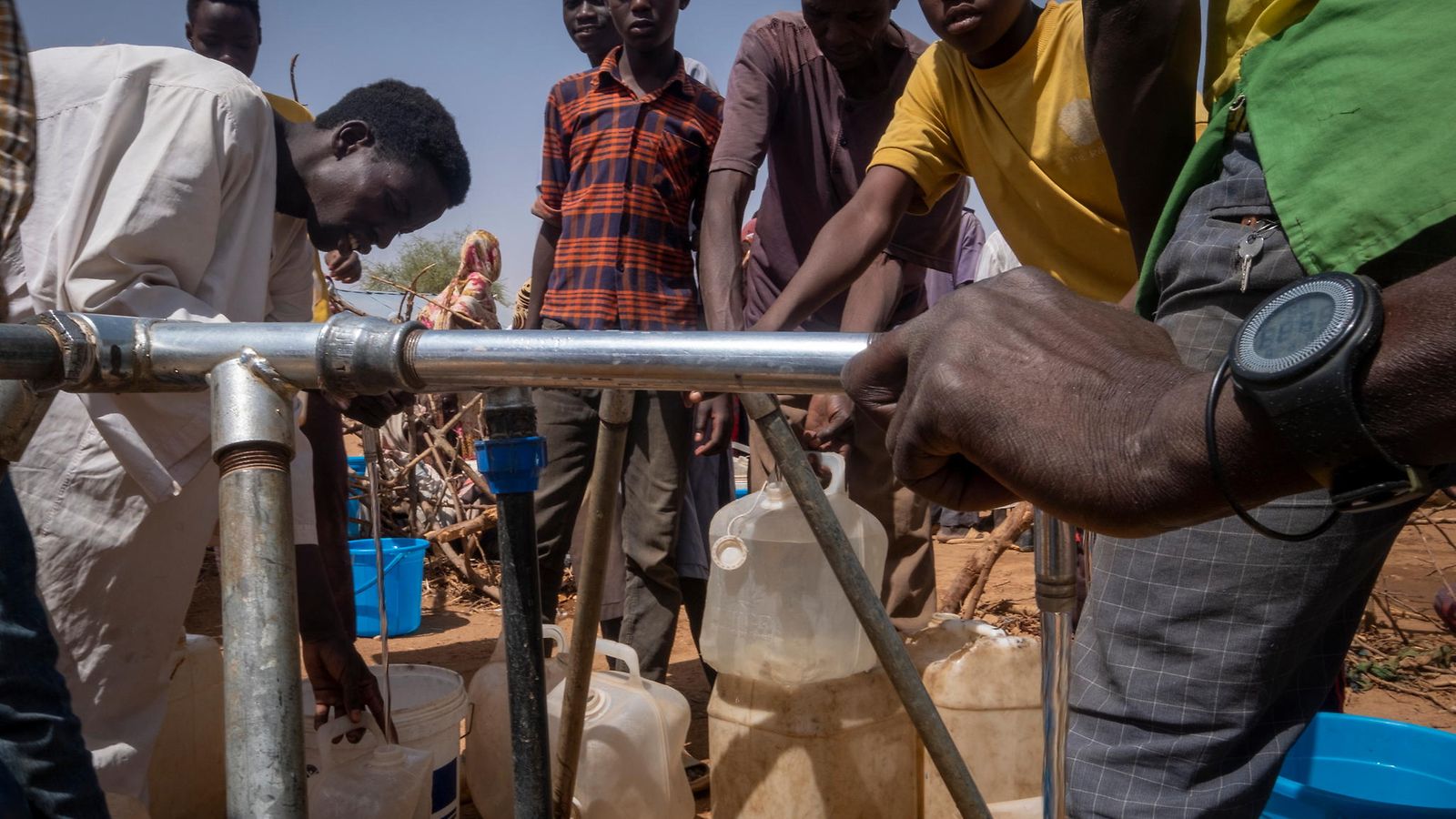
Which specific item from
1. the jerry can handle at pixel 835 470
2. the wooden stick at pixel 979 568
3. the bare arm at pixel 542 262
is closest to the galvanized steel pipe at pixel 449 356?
the jerry can handle at pixel 835 470

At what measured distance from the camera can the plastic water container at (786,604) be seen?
2.22 m

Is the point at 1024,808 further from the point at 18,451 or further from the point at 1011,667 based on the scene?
the point at 18,451

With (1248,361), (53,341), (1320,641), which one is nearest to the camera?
(1248,361)

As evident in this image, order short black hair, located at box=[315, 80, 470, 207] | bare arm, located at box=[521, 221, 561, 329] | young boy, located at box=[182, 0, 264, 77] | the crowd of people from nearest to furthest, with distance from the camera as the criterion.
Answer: the crowd of people < short black hair, located at box=[315, 80, 470, 207] < bare arm, located at box=[521, 221, 561, 329] < young boy, located at box=[182, 0, 264, 77]

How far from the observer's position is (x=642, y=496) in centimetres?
315

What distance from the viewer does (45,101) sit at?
6.02 feet

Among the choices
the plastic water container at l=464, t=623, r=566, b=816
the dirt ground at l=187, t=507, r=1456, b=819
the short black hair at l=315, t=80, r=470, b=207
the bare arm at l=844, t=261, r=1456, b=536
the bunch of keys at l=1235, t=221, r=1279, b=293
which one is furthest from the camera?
the dirt ground at l=187, t=507, r=1456, b=819

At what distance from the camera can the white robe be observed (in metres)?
1.74

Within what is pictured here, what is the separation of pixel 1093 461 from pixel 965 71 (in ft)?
5.00

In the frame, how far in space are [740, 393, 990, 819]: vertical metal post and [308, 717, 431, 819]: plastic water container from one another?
123 cm

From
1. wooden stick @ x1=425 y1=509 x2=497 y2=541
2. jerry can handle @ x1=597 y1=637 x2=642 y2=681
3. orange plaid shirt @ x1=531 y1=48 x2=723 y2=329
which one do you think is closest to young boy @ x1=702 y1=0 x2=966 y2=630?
orange plaid shirt @ x1=531 y1=48 x2=723 y2=329

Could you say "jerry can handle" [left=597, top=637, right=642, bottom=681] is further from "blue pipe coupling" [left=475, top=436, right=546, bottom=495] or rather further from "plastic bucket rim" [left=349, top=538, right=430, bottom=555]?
→ "plastic bucket rim" [left=349, top=538, right=430, bottom=555]

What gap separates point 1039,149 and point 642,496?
174 centimetres

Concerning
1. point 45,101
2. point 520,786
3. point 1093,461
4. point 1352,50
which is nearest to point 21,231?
point 45,101
